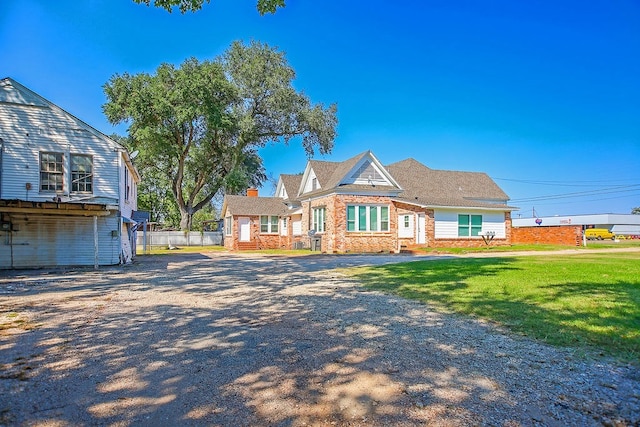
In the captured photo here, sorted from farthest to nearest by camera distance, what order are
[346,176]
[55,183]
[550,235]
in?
[550,235], [346,176], [55,183]

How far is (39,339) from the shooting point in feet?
17.9

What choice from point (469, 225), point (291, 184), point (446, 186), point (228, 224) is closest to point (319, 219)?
point (291, 184)

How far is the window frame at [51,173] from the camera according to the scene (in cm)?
1605

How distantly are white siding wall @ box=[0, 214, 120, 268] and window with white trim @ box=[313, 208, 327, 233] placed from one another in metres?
13.0

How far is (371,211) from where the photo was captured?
85.9 feet

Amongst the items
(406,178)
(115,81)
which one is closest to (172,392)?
(406,178)

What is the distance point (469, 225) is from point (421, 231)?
4.08 meters

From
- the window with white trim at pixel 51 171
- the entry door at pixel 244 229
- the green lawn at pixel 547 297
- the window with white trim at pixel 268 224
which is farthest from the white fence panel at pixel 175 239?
the green lawn at pixel 547 297

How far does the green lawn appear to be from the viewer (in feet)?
17.2

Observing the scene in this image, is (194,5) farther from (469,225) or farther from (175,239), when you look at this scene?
(175,239)

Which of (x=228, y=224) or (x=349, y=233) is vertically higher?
(x=228, y=224)

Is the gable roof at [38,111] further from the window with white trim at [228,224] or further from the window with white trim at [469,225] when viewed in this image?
the window with white trim at [469,225]

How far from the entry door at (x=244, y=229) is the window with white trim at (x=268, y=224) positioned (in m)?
1.04

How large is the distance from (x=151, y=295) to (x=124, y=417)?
638 centimetres
